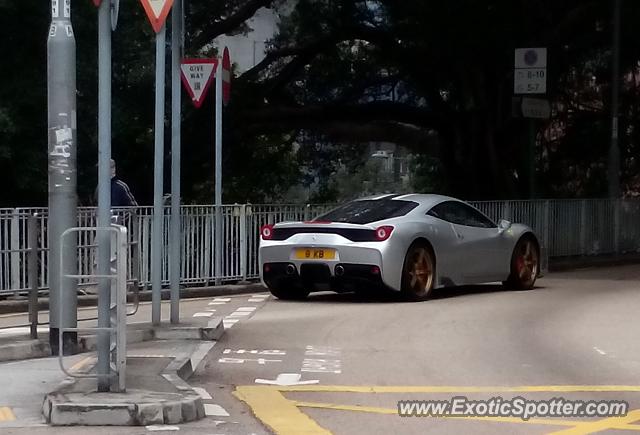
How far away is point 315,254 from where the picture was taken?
50.6 feet

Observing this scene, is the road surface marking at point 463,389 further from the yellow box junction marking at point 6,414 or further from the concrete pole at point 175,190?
the concrete pole at point 175,190

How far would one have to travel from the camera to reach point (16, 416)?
7992 millimetres

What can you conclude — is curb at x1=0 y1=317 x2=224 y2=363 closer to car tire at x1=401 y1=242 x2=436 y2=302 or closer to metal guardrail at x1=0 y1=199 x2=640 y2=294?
metal guardrail at x1=0 y1=199 x2=640 y2=294

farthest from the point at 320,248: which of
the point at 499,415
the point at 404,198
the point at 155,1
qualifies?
the point at 499,415

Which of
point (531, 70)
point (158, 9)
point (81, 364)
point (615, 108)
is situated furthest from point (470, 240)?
point (615, 108)

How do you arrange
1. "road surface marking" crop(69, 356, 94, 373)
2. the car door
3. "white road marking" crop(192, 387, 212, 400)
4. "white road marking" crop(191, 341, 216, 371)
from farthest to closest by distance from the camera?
1. the car door
2. "white road marking" crop(191, 341, 216, 371)
3. "road surface marking" crop(69, 356, 94, 373)
4. "white road marking" crop(192, 387, 212, 400)

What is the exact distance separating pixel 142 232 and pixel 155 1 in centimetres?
635

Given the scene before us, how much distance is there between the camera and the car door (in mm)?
16469

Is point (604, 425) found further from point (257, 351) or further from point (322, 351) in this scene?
point (257, 351)

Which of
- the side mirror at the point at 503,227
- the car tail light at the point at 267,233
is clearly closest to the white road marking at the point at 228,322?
the car tail light at the point at 267,233

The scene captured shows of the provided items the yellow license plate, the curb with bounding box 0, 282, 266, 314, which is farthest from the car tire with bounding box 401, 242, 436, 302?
the curb with bounding box 0, 282, 266, 314

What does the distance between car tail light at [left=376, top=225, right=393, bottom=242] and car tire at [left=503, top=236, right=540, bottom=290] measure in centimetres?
316

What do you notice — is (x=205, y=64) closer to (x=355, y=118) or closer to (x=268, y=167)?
(x=355, y=118)

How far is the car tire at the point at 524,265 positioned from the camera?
58.1 feet
